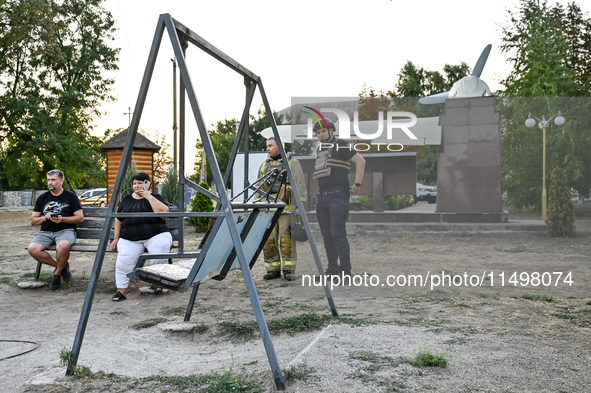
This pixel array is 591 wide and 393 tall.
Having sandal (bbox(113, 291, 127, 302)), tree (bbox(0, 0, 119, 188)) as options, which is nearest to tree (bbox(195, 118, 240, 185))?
tree (bbox(0, 0, 119, 188))

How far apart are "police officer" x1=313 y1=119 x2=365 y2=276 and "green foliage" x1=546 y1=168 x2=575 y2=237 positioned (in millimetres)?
7116

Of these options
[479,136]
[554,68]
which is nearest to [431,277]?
[479,136]

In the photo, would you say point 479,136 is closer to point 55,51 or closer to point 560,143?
point 560,143

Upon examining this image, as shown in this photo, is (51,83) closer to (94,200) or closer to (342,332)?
(94,200)

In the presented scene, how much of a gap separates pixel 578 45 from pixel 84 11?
23968 millimetres

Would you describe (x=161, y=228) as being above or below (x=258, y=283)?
above

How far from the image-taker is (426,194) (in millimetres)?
8742

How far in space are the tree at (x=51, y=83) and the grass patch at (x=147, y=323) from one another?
18602 mm

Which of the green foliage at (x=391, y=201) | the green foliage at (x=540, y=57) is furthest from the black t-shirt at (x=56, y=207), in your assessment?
the green foliage at (x=540, y=57)

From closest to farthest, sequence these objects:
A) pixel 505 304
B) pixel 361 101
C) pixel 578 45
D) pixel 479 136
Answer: pixel 505 304 < pixel 361 101 < pixel 479 136 < pixel 578 45

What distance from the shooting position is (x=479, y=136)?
10828 millimetres

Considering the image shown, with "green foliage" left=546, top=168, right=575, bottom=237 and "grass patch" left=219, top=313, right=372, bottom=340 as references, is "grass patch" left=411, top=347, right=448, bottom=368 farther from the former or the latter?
"green foliage" left=546, top=168, right=575, bottom=237

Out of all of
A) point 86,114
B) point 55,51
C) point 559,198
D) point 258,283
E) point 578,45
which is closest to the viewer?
point 258,283

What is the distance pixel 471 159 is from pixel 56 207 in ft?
26.0
